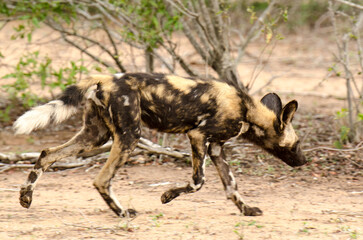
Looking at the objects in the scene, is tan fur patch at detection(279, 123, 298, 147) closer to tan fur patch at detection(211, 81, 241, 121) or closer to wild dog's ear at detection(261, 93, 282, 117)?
wild dog's ear at detection(261, 93, 282, 117)

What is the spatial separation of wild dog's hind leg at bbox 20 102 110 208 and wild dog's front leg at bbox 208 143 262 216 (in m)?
0.81

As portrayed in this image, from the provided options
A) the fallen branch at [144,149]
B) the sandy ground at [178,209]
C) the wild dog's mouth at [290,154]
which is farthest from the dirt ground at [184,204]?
the wild dog's mouth at [290,154]

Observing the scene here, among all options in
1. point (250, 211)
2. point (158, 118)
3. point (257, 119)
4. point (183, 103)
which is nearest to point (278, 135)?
point (257, 119)

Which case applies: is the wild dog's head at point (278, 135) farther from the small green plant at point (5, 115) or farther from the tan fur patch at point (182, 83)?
the small green plant at point (5, 115)

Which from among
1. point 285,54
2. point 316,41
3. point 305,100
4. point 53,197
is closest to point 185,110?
point 53,197

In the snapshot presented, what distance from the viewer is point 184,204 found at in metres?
4.43

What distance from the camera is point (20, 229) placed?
3635 mm

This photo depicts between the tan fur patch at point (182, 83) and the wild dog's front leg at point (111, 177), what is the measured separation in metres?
0.52

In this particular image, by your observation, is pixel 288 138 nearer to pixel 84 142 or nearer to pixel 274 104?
pixel 274 104

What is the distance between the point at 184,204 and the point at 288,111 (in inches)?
41.7

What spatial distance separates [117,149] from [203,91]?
771 mm

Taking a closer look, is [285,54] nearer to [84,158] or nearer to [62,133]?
[62,133]

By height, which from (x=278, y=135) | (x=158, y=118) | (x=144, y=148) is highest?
(x=158, y=118)

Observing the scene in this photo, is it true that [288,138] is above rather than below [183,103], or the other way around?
below
